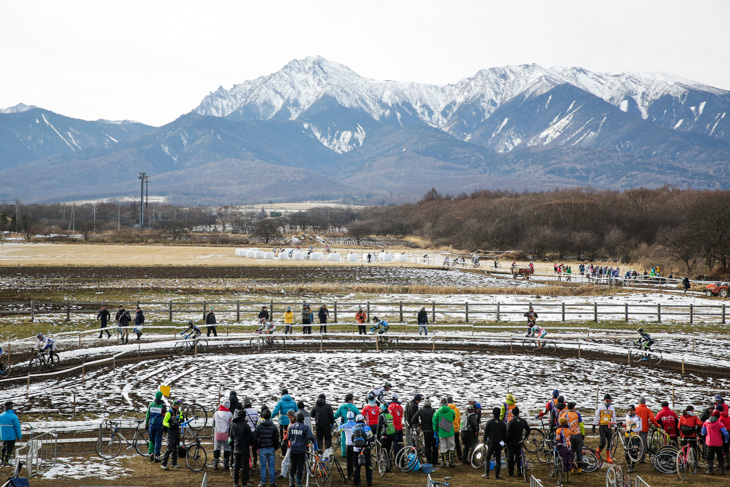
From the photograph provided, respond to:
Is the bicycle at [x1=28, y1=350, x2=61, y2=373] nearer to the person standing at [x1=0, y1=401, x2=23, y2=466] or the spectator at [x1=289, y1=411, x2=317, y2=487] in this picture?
the person standing at [x1=0, y1=401, x2=23, y2=466]

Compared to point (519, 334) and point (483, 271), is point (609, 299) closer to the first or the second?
point (519, 334)

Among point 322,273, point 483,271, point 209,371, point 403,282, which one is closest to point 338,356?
point 209,371

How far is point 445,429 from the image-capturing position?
49.9 feet

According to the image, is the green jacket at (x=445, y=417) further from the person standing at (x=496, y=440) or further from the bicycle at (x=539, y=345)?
the bicycle at (x=539, y=345)

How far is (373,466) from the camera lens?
15562 mm

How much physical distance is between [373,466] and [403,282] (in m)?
44.6

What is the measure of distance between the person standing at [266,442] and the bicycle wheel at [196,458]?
5.82 feet

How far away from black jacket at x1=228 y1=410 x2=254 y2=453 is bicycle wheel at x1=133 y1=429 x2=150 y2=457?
9.22 ft

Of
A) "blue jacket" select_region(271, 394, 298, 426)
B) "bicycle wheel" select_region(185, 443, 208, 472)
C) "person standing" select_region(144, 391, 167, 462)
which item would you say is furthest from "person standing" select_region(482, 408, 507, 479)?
"person standing" select_region(144, 391, 167, 462)

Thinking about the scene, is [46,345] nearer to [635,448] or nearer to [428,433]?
[428,433]

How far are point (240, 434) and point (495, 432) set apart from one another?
563cm

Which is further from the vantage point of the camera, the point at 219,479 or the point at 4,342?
the point at 4,342

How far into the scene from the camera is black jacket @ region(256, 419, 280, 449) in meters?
14.0

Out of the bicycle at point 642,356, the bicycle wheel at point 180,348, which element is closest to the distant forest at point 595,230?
the bicycle at point 642,356
